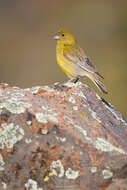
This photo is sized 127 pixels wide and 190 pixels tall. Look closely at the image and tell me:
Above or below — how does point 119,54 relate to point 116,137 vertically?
below

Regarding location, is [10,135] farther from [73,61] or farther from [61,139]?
[73,61]

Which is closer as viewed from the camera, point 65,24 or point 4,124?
point 4,124

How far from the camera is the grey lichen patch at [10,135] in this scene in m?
5.33

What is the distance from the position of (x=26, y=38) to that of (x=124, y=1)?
270 inches

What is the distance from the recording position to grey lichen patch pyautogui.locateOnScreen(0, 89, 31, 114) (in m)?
5.49

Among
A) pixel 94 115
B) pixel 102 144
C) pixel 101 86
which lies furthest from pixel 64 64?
pixel 102 144

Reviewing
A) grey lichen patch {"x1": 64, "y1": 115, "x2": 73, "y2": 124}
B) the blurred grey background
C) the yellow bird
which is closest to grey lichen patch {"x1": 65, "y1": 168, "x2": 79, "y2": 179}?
grey lichen patch {"x1": 64, "y1": 115, "x2": 73, "y2": 124}

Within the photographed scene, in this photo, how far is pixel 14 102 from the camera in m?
5.60

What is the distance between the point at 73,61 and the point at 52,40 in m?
15.0

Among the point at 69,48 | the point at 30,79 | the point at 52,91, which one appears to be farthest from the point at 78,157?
the point at 30,79

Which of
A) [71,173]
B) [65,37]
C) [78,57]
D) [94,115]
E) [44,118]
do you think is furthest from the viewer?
[65,37]

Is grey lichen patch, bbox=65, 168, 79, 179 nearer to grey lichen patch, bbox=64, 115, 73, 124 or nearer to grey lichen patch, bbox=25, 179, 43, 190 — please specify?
grey lichen patch, bbox=25, 179, 43, 190

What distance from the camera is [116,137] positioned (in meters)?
5.70

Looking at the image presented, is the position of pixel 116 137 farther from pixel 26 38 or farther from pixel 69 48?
pixel 26 38
